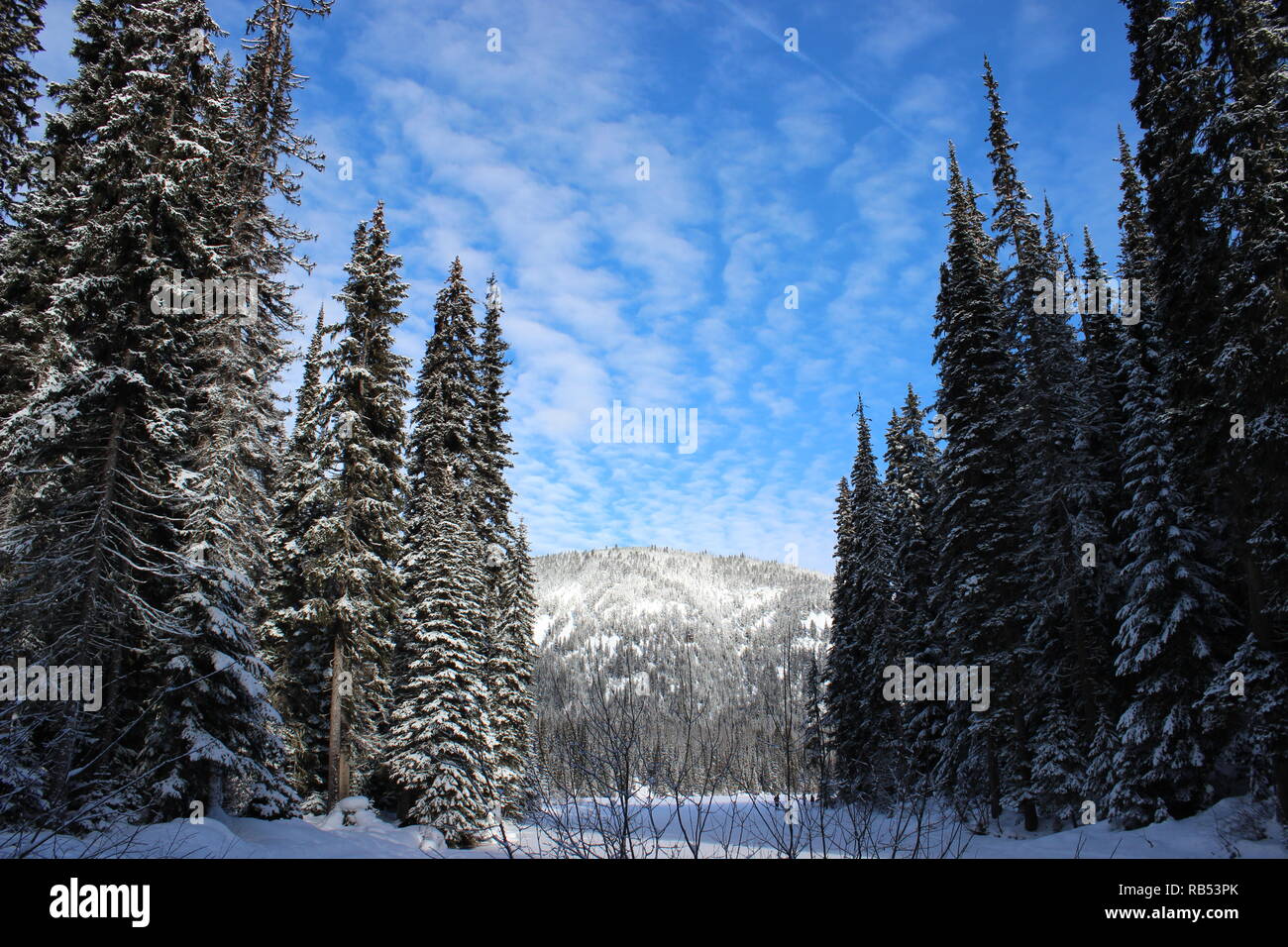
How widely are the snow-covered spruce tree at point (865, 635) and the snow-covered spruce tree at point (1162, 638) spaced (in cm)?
1292

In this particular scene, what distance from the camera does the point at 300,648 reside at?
909 inches

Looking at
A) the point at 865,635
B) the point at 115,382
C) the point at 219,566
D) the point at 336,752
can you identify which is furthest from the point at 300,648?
the point at 865,635

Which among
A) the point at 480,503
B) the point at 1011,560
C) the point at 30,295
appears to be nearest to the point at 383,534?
the point at 480,503

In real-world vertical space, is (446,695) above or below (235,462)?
below

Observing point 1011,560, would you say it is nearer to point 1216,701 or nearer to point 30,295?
point 1216,701

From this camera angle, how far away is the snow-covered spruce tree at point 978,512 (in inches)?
848

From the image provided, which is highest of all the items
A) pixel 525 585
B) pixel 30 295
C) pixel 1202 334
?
pixel 30 295

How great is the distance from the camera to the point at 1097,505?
72.7ft

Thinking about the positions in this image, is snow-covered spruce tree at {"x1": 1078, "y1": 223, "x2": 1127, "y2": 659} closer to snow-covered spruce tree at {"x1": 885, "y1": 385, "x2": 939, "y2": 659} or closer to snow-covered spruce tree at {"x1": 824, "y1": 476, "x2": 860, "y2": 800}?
snow-covered spruce tree at {"x1": 885, "y1": 385, "x2": 939, "y2": 659}

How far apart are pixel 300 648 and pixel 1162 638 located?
2650 centimetres

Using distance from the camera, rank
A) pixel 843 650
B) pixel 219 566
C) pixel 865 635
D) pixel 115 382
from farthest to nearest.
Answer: pixel 843 650 → pixel 865 635 → pixel 219 566 → pixel 115 382

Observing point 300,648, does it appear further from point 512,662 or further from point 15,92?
point 15,92

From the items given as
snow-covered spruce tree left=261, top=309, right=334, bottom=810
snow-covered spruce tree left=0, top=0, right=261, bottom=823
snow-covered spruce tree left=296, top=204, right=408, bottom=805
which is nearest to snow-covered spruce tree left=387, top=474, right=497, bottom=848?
snow-covered spruce tree left=296, top=204, right=408, bottom=805
